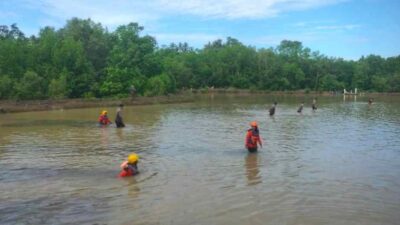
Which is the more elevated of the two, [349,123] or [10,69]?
[10,69]

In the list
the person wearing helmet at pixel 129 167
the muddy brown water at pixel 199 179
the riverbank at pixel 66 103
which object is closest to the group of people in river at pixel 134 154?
the person wearing helmet at pixel 129 167

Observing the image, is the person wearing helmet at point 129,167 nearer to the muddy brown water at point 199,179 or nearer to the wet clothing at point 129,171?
the wet clothing at point 129,171

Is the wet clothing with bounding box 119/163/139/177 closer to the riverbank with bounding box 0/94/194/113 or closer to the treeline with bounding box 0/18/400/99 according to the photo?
the riverbank with bounding box 0/94/194/113

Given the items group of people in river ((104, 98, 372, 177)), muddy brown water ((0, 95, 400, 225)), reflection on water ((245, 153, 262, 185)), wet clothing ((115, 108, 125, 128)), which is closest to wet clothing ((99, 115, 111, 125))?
group of people in river ((104, 98, 372, 177))

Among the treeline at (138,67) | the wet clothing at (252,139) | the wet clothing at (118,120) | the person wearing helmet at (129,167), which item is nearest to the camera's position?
the person wearing helmet at (129,167)

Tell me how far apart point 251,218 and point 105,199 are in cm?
460

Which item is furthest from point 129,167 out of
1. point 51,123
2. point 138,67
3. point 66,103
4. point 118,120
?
point 138,67

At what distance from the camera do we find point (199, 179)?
16.2 m

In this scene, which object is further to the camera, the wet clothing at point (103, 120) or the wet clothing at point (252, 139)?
the wet clothing at point (103, 120)

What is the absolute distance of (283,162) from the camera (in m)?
19.6

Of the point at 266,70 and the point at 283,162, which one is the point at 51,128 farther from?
the point at 266,70

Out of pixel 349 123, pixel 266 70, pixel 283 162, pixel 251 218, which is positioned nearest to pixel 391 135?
pixel 349 123

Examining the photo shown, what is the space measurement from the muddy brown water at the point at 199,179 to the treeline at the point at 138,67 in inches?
1313

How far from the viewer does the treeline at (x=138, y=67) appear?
198ft
